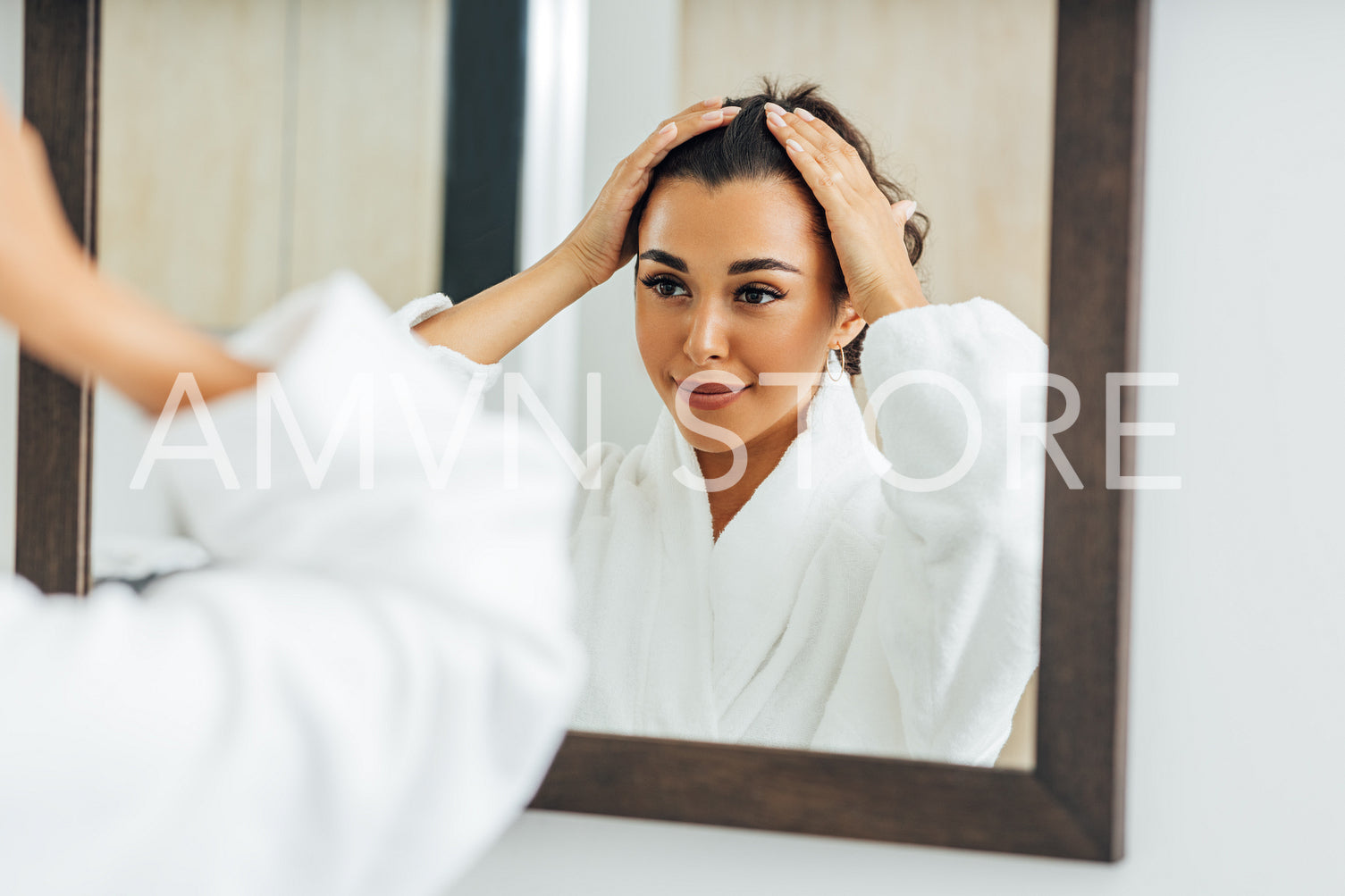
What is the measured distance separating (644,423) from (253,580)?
1.09 feet

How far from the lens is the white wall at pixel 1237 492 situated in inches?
21.7

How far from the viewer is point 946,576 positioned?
1.88 feet

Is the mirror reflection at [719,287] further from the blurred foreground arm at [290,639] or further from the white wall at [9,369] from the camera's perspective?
the blurred foreground arm at [290,639]

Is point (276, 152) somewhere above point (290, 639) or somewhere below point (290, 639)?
above

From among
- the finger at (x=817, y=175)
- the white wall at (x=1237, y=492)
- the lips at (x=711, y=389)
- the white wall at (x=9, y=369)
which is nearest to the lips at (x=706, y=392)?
the lips at (x=711, y=389)

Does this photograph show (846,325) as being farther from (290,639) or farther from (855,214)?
(290,639)

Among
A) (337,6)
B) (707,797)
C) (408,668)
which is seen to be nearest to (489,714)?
(408,668)

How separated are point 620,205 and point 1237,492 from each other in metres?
0.38

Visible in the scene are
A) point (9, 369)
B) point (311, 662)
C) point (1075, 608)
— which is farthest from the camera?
point (9, 369)

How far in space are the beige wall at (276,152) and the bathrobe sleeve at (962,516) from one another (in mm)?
306

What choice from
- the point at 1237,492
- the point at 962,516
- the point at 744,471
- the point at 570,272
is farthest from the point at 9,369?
the point at 1237,492

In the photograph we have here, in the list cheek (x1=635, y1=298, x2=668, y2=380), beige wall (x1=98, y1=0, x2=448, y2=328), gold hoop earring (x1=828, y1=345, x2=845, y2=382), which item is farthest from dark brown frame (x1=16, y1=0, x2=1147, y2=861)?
beige wall (x1=98, y1=0, x2=448, y2=328)

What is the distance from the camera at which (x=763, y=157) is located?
615mm

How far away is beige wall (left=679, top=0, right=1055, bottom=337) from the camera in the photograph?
1.86ft
